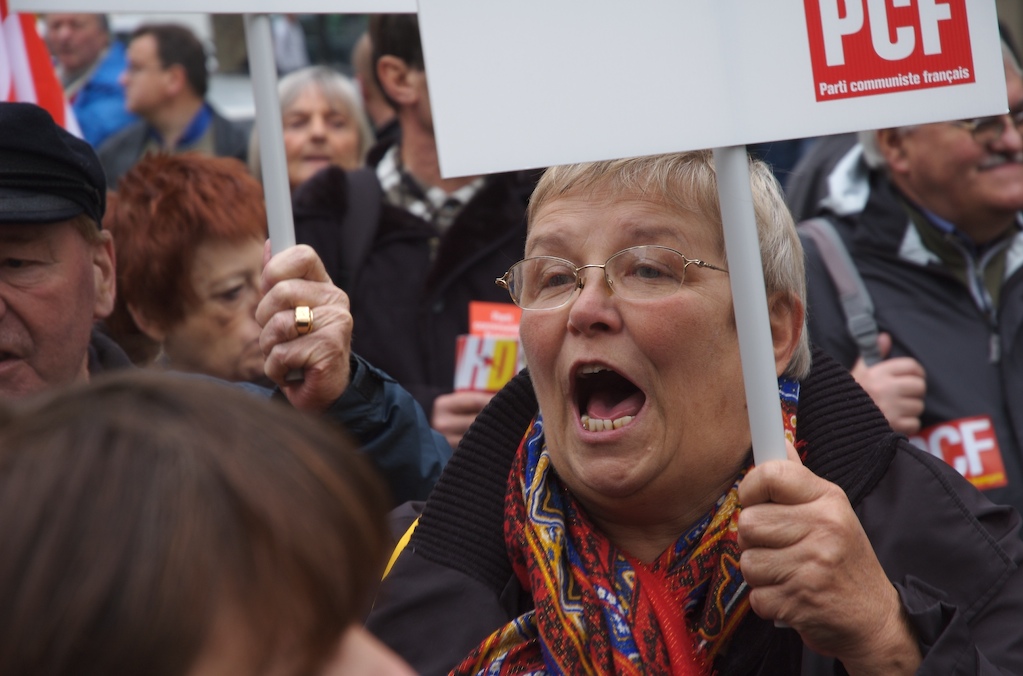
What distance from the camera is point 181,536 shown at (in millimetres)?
939

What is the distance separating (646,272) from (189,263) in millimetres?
1969

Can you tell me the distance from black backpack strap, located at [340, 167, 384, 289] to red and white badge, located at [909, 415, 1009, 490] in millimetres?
1788

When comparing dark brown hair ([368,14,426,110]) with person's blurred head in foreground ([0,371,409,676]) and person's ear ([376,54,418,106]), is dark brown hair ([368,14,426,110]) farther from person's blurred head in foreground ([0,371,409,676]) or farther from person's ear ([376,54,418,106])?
person's blurred head in foreground ([0,371,409,676])

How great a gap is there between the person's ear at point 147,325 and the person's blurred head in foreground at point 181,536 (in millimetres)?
2786

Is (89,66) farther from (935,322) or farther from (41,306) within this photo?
(935,322)

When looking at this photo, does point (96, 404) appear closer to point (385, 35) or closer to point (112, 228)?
point (112, 228)

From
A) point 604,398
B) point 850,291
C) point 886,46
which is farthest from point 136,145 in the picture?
point 886,46

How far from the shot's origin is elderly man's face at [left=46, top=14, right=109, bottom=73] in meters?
7.11

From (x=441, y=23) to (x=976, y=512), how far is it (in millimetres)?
1208

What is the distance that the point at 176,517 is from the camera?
0.95 meters

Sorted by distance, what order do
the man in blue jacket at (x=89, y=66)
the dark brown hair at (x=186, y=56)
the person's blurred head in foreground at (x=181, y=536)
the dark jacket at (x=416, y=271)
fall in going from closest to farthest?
the person's blurred head in foreground at (x=181, y=536), the dark jacket at (x=416, y=271), the dark brown hair at (x=186, y=56), the man in blue jacket at (x=89, y=66)

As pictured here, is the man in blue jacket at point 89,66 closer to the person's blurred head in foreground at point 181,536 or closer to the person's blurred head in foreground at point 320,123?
the person's blurred head in foreground at point 320,123

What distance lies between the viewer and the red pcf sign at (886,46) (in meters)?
1.72

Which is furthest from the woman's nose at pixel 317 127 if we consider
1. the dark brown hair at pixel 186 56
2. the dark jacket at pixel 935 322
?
the dark jacket at pixel 935 322
